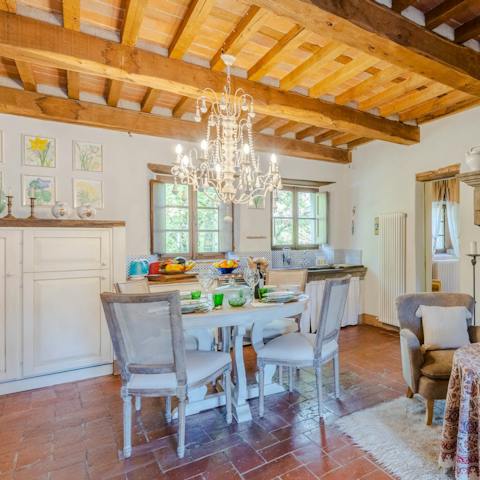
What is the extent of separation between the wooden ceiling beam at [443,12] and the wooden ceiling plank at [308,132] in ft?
6.71

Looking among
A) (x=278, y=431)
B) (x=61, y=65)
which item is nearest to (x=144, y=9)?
(x=61, y=65)

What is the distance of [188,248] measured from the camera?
4.05 metres

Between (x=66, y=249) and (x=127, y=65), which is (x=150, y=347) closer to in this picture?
(x=66, y=249)

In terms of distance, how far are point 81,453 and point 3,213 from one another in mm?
2285

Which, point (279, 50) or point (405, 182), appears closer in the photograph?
point (279, 50)

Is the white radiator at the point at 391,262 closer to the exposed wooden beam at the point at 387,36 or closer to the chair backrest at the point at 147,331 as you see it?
the exposed wooden beam at the point at 387,36

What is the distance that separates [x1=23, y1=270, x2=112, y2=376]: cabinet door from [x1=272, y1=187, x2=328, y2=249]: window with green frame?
8.34 ft

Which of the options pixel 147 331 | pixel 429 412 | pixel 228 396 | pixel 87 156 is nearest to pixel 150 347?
pixel 147 331

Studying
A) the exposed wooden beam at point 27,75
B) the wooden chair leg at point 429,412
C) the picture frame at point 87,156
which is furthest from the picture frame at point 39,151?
the wooden chair leg at point 429,412

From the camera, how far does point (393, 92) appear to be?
128 inches

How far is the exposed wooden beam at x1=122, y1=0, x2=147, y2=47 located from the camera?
196 centimetres

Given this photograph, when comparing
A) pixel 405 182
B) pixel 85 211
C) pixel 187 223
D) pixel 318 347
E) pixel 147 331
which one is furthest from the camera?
pixel 405 182

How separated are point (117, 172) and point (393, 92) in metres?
3.08

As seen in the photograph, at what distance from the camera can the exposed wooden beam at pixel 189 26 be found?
6.50 ft
